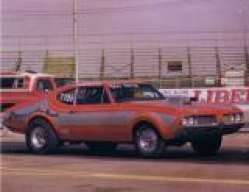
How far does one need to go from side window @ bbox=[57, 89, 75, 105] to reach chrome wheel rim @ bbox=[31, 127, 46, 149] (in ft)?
2.29

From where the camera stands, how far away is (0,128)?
2283 centimetres

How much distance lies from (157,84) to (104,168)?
2347 centimetres

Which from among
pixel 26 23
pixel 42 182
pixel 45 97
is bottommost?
pixel 42 182

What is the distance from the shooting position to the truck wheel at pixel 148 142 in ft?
49.2

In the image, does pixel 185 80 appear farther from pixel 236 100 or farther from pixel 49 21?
pixel 49 21

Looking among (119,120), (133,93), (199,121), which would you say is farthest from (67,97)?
(199,121)

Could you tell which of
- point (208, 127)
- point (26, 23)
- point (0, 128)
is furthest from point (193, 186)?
point (26, 23)

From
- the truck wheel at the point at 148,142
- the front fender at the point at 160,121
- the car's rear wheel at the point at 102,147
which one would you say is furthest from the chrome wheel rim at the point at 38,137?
the front fender at the point at 160,121

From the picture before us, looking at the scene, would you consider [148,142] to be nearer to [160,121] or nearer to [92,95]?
[160,121]

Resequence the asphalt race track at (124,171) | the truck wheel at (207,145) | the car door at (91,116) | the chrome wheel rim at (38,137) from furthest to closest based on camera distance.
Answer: the chrome wheel rim at (38,137) < the car door at (91,116) < the truck wheel at (207,145) < the asphalt race track at (124,171)

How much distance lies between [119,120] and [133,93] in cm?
82

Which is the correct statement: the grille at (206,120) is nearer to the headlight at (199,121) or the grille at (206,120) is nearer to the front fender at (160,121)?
the headlight at (199,121)

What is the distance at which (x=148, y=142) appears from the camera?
15.2 meters

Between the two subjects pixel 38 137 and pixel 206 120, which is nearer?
pixel 206 120
